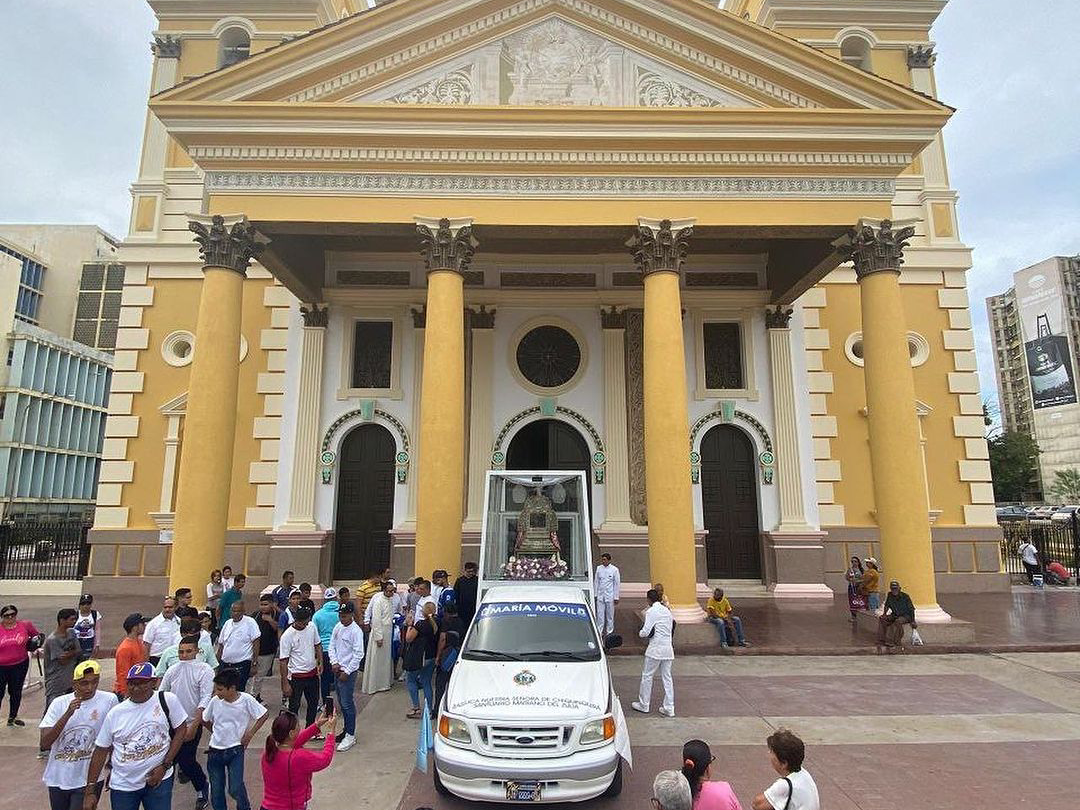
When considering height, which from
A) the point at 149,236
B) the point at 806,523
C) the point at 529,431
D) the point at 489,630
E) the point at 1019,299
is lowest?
the point at 489,630

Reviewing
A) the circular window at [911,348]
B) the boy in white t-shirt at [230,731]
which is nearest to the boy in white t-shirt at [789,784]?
the boy in white t-shirt at [230,731]

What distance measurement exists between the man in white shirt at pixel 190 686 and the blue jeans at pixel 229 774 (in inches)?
17.6

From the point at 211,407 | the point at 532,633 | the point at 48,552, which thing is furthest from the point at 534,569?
the point at 48,552

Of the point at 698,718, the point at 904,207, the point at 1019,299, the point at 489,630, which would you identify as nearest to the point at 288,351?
the point at 489,630

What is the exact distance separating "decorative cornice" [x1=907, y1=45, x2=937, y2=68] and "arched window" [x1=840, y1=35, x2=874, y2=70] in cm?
121

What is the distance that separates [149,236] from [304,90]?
8435 mm

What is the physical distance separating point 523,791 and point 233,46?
74.3 feet

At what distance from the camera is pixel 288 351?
59.7ft

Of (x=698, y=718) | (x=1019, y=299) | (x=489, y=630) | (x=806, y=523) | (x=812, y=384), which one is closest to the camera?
(x=489, y=630)

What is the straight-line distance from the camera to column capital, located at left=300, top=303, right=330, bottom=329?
59.0 ft

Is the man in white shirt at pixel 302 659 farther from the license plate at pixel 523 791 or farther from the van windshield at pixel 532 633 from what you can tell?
the license plate at pixel 523 791

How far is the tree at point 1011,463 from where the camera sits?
5394cm

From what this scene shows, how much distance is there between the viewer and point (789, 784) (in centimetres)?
361

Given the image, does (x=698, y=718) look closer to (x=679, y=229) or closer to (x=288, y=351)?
(x=679, y=229)
